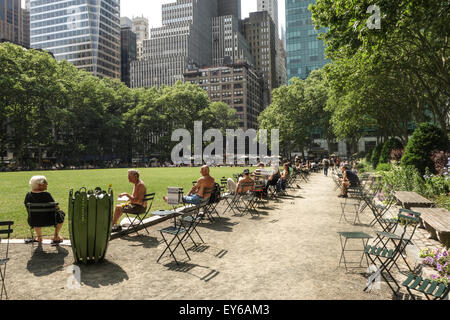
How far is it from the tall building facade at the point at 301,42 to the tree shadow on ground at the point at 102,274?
338 ft

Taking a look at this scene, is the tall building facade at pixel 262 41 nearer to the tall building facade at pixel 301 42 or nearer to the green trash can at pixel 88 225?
the tall building facade at pixel 301 42

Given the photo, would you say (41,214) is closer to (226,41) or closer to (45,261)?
(45,261)

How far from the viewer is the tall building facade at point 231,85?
410 feet

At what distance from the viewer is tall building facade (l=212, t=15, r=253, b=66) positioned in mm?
170387

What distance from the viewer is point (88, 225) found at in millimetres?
5555

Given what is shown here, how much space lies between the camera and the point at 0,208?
11125 millimetres

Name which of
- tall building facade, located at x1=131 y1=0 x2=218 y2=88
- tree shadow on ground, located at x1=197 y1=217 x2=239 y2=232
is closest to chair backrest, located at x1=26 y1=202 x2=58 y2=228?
tree shadow on ground, located at x1=197 y1=217 x2=239 y2=232

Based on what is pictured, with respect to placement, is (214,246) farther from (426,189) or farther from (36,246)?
(426,189)

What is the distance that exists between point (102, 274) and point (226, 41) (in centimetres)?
18036

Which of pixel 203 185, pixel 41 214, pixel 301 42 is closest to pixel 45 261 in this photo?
pixel 41 214

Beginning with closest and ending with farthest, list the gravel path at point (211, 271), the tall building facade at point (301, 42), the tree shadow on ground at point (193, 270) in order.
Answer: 1. the gravel path at point (211, 271)
2. the tree shadow on ground at point (193, 270)
3. the tall building facade at point (301, 42)

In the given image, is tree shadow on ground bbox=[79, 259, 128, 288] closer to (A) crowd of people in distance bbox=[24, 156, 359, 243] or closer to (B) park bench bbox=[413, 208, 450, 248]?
(A) crowd of people in distance bbox=[24, 156, 359, 243]

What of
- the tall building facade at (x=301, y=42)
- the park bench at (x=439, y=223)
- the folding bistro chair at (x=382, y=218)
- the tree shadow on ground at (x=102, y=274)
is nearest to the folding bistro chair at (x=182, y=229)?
the tree shadow on ground at (x=102, y=274)
